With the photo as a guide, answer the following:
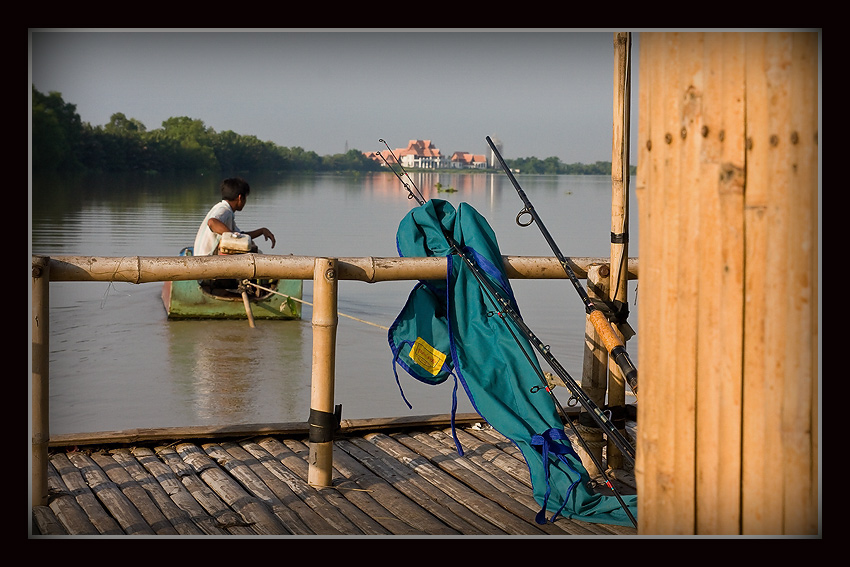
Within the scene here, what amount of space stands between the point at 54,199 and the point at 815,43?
25204 mm

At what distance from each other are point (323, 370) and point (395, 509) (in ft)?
1.94

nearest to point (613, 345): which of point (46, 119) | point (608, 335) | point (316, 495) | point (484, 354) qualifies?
point (608, 335)

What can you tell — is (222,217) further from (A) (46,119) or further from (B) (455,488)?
(B) (455,488)

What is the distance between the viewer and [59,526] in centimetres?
323

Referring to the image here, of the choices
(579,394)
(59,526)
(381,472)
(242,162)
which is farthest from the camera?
(242,162)

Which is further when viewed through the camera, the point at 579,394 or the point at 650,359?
the point at 579,394

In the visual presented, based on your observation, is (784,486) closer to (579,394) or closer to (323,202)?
(579,394)

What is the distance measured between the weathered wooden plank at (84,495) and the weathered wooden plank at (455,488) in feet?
4.09

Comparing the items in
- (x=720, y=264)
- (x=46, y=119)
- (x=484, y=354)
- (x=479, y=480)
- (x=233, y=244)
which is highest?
(x=46, y=119)

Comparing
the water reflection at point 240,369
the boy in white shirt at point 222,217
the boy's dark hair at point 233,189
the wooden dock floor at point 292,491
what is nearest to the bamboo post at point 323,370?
the wooden dock floor at point 292,491

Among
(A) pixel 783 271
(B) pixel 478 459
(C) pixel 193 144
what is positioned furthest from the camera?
(C) pixel 193 144

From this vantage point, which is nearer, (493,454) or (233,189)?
(493,454)

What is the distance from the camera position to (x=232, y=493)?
11.7 ft

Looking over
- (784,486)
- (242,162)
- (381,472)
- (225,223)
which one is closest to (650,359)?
(784,486)
